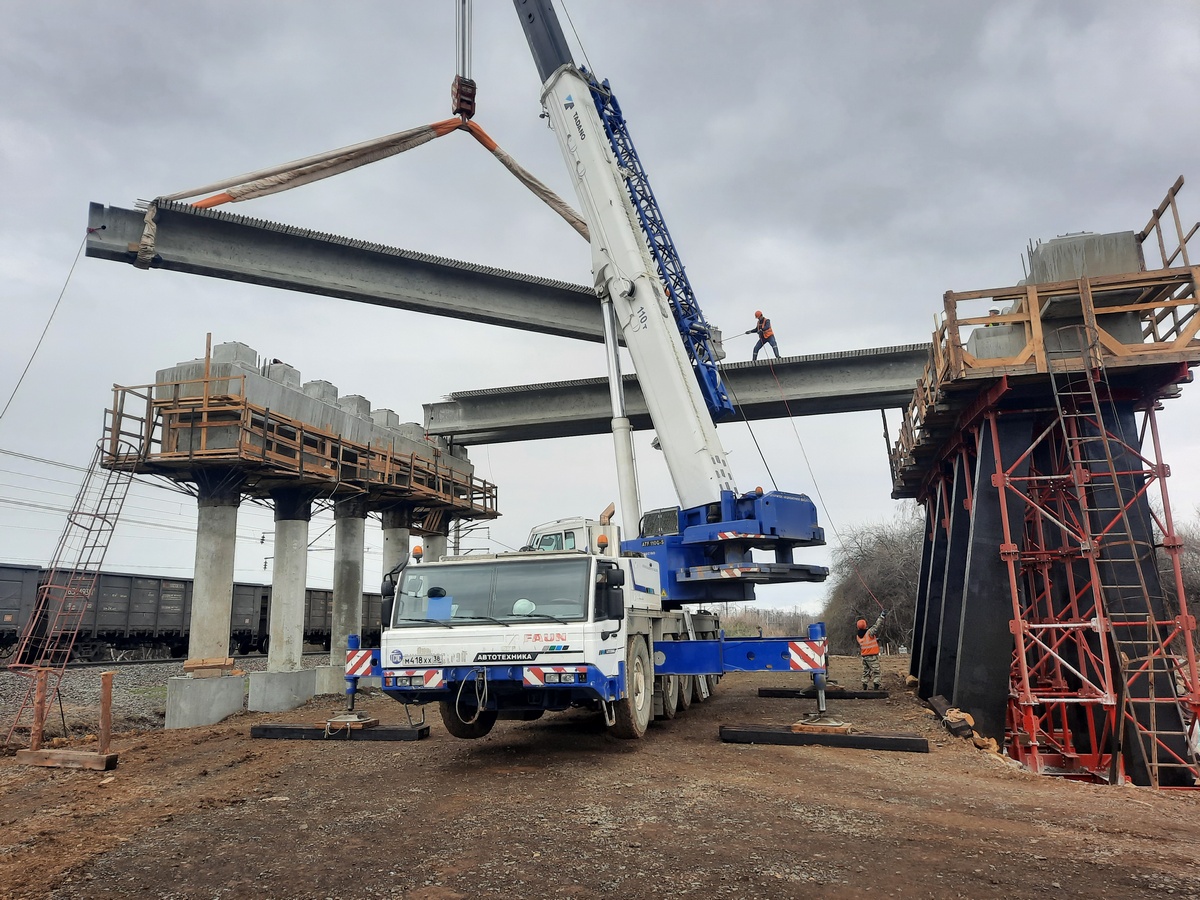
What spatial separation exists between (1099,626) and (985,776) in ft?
12.9

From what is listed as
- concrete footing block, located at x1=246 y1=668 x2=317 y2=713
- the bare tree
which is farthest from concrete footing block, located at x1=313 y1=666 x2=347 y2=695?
the bare tree

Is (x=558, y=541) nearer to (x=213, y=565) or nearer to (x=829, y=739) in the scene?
(x=829, y=739)

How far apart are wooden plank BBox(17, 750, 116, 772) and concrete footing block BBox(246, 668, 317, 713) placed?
698 centimetres

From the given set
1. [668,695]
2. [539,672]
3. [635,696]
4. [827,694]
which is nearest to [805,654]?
[635,696]

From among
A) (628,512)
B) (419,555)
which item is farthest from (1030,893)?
(628,512)

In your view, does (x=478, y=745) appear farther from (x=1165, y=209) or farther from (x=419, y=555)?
(x=1165, y=209)

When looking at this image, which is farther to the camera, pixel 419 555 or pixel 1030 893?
pixel 419 555

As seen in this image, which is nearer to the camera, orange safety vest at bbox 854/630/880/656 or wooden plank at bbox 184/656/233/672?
wooden plank at bbox 184/656/233/672

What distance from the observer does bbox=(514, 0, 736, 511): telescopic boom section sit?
1395cm

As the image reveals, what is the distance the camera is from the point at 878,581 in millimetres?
38000

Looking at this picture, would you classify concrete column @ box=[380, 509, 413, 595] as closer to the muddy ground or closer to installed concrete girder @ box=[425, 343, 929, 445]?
installed concrete girder @ box=[425, 343, 929, 445]

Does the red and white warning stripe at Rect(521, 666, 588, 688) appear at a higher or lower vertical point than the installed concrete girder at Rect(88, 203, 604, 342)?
lower

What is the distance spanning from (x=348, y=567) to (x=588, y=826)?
16851 millimetres

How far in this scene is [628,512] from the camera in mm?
16156
